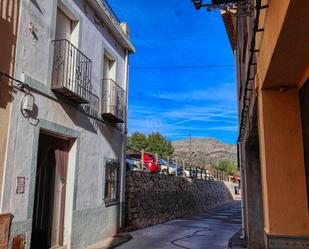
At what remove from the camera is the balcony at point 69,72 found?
714cm

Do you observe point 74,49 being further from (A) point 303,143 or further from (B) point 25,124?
(A) point 303,143

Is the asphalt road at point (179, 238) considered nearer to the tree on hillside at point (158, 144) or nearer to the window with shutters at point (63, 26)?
the window with shutters at point (63, 26)

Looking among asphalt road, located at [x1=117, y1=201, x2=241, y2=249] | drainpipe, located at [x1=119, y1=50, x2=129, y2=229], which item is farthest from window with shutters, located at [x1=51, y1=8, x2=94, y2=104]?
asphalt road, located at [x1=117, y1=201, x2=241, y2=249]

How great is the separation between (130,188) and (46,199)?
4.80 meters

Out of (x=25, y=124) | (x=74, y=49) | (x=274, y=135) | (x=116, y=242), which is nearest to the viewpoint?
(x=274, y=135)

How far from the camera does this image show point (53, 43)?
7.13 metres

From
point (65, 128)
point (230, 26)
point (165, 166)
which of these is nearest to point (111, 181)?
point (65, 128)

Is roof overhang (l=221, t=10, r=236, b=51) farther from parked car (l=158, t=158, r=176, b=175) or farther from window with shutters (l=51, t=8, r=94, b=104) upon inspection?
parked car (l=158, t=158, r=176, b=175)

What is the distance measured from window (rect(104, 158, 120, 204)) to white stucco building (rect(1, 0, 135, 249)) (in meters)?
0.03

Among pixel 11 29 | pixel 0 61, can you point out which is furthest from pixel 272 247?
pixel 11 29

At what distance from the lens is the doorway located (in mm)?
7196

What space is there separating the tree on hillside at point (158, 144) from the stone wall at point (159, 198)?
2384 centimetres

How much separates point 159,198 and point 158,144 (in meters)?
33.6

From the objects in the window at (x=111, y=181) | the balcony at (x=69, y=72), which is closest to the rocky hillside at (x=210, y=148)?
the window at (x=111, y=181)
